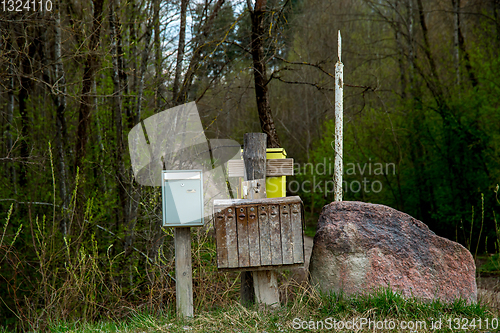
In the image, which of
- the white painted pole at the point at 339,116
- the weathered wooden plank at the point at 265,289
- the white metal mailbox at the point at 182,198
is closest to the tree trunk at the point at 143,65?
the white metal mailbox at the point at 182,198

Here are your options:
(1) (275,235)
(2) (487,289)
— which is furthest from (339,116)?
(2) (487,289)

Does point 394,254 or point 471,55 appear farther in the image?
point 471,55

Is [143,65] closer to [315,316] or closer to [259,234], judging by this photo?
[259,234]

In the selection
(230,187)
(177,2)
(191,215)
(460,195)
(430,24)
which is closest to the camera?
(191,215)

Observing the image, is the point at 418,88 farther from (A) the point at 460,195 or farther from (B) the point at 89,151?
(B) the point at 89,151

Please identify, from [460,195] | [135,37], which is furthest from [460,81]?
[135,37]

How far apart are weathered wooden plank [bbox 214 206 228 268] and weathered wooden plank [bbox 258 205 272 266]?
32 centimetres

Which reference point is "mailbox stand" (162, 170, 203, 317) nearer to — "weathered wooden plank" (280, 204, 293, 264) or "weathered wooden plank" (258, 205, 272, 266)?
"weathered wooden plank" (258, 205, 272, 266)

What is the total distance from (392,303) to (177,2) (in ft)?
15.9

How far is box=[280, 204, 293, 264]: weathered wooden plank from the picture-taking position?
3467 mm

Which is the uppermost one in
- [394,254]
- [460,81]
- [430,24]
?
[430,24]

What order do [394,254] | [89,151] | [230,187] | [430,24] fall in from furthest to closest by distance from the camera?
[430,24]
[89,151]
[230,187]
[394,254]

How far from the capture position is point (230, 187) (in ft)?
17.0

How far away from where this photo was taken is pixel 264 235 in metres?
3.48
